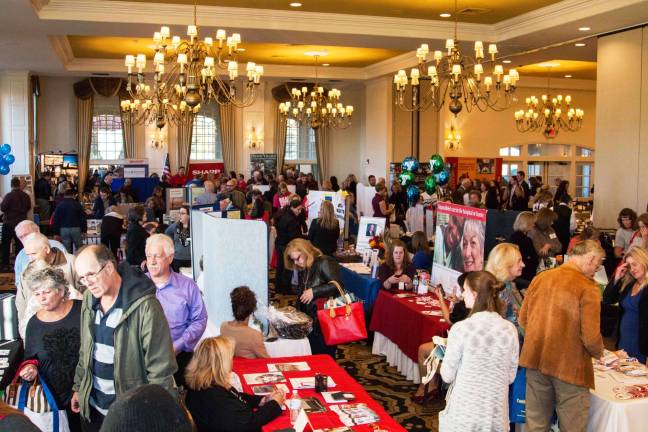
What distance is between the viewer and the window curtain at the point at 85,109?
18469mm

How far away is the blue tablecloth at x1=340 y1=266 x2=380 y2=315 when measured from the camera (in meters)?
7.23

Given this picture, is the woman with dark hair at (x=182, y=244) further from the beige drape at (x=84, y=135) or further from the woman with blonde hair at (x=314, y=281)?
the beige drape at (x=84, y=135)

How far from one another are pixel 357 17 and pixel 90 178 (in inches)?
412

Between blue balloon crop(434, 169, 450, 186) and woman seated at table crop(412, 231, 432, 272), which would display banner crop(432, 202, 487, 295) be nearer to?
woman seated at table crop(412, 231, 432, 272)

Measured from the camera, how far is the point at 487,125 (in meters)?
19.7

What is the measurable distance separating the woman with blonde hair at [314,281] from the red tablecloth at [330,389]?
2.96 feet


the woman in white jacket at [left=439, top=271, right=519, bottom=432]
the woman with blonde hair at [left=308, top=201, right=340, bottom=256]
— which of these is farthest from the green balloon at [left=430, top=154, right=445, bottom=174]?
the woman in white jacket at [left=439, top=271, right=519, bottom=432]

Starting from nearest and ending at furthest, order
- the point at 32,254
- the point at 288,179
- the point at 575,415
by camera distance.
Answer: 1. the point at 575,415
2. the point at 32,254
3. the point at 288,179

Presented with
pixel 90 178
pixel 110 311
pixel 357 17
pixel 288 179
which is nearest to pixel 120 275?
pixel 110 311

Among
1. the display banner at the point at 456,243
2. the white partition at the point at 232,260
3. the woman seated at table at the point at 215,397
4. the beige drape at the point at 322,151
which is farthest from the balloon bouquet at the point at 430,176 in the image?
the beige drape at the point at 322,151

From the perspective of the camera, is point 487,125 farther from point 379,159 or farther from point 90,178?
point 90,178

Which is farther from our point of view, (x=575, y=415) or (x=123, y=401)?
(x=575, y=415)

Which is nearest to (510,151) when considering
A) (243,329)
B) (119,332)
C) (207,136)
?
(207,136)

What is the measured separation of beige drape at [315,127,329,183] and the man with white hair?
52.0 ft
